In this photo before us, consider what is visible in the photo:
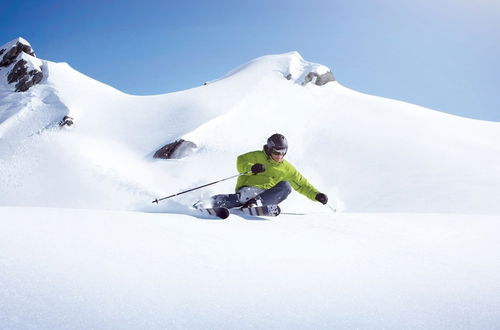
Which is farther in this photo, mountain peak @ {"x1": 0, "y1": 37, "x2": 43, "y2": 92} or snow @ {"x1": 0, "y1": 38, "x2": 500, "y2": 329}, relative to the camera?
mountain peak @ {"x1": 0, "y1": 37, "x2": 43, "y2": 92}

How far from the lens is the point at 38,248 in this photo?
1.82 m

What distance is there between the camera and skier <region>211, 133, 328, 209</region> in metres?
4.34

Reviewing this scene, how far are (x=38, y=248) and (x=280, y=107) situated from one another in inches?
740

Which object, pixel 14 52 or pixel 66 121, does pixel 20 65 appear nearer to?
pixel 14 52

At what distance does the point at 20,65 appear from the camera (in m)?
22.7

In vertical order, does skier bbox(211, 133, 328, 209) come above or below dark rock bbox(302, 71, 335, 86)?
below

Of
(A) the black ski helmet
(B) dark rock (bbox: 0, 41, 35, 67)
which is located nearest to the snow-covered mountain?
(B) dark rock (bbox: 0, 41, 35, 67)

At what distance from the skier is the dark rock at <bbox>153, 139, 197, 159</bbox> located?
1096cm

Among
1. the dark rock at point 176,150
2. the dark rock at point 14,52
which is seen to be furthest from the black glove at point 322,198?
the dark rock at point 14,52

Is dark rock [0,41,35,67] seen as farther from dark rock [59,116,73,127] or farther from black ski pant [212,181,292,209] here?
black ski pant [212,181,292,209]

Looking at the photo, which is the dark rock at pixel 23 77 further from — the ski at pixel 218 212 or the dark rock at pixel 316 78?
the ski at pixel 218 212

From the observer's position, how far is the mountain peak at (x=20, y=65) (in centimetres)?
2153

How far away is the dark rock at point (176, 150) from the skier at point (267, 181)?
1096 cm

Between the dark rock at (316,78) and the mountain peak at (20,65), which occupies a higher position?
the dark rock at (316,78)
